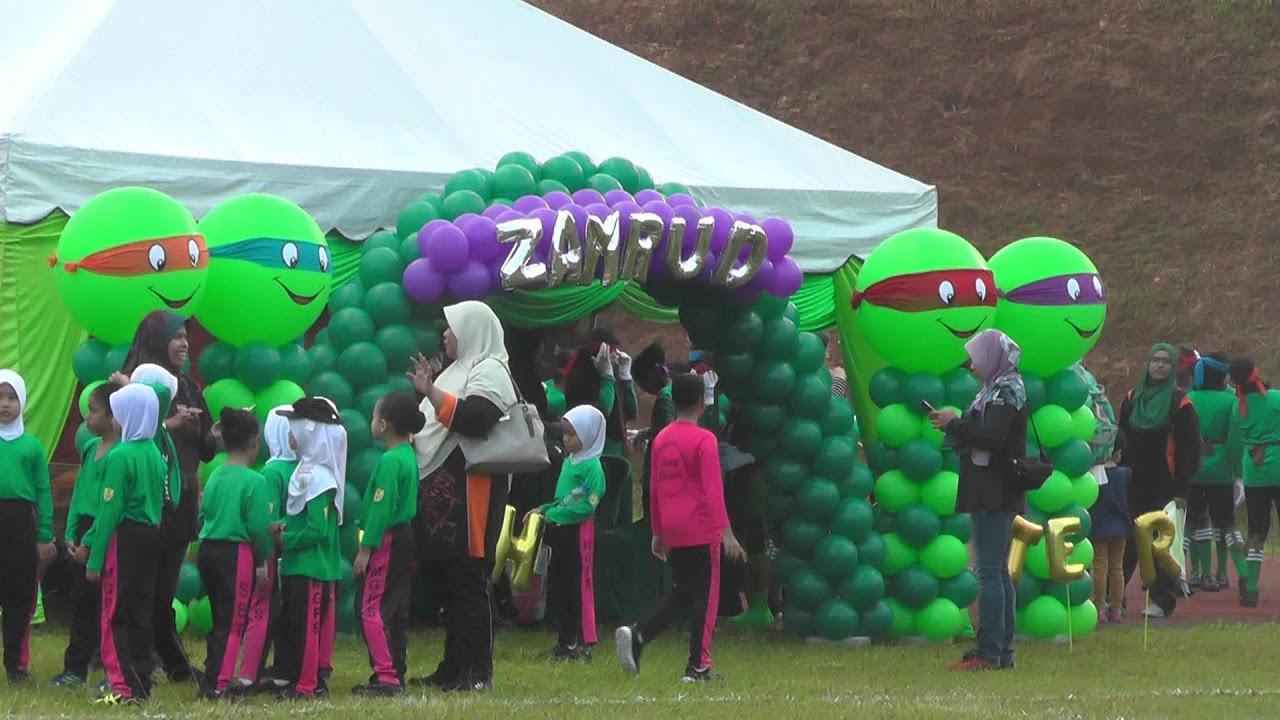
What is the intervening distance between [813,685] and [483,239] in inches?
103

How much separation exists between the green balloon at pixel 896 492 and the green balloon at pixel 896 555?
0.58 ft

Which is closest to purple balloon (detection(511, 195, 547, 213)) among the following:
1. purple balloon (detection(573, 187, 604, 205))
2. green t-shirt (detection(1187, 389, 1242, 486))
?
purple balloon (detection(573, 187, 604, 205))

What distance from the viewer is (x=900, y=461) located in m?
10.3

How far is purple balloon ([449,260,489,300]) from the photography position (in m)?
8.95

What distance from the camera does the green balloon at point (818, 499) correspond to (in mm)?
10102

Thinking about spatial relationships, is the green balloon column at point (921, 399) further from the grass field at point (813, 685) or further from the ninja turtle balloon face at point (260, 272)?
the ninja turtle balloon face at point (260, 272)

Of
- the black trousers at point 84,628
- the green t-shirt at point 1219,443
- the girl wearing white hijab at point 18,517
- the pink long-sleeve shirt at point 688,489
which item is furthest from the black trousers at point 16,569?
the green t-shirt at point 1219,443

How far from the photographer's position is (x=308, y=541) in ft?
23.8

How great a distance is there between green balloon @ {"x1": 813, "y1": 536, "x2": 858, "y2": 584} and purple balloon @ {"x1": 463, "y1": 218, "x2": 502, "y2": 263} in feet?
8.34

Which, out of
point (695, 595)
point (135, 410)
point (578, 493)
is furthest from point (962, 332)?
→ point (135, 410)

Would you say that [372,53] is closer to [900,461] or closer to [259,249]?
[259,249]

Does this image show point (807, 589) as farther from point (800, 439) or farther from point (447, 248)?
point (447, 248)

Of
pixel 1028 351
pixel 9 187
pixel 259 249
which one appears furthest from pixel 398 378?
pixel 1028 351

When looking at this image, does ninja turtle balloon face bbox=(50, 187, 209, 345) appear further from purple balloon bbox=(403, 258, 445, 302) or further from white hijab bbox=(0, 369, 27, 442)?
white hijab bbox=(0, 369, 27, 442)
